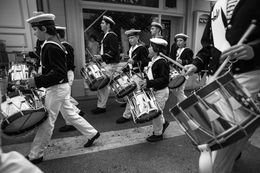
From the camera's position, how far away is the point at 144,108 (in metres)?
2.72

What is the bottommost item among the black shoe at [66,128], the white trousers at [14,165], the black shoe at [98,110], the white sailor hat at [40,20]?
the black shoe at [98,110]

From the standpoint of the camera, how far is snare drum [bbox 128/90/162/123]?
271cm

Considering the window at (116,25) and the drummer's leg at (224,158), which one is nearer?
the drummer's leg at (224,158)

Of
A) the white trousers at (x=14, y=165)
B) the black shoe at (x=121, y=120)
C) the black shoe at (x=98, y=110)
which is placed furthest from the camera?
the black shoe at (x=98, y=110)

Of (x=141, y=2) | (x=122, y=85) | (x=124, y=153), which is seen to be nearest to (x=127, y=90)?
(x=122, y=85)

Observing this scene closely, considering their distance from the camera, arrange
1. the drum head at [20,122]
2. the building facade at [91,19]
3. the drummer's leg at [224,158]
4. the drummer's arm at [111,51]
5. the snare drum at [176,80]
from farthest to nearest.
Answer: the building facade at [91,19] → the drummer's arm at [111,51] → the snare drum at [176,80] → the drum head at [20,122] → the drummer's leg at [224,158]

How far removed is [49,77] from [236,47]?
2165mm

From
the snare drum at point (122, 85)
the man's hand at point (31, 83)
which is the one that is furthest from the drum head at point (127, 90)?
the man's hand at point (31, 83)

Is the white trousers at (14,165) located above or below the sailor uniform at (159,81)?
above

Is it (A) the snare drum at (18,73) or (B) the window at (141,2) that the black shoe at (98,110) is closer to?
(A) the snare drum at (18,73)

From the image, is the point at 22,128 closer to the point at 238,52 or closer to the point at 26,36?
the point at 238,52

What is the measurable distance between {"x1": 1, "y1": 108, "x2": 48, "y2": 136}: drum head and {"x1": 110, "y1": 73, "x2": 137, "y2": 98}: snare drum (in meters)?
1.52

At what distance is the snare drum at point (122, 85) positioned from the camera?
3354mm

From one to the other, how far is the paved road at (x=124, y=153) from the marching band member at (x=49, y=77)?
347 mm
